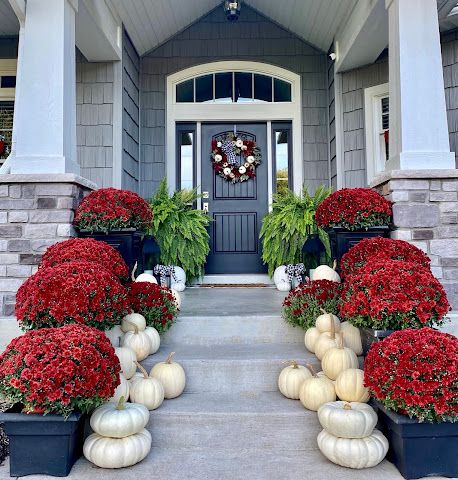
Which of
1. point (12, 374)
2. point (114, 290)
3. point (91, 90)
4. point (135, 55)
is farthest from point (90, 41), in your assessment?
point (12, 374)

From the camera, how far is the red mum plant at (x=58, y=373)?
1649mm

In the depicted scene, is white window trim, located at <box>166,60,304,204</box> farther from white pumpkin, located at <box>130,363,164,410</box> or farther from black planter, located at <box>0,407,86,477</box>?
black planter, located at <box>0,407,86,477</box>

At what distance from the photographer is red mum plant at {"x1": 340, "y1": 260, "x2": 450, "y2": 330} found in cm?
208

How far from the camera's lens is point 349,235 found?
3.20 metres

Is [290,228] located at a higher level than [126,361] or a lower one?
higher

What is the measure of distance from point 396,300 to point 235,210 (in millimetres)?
3323

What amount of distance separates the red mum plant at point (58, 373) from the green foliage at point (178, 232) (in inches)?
94.9

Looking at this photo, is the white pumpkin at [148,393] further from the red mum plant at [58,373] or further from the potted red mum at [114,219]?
the potted red mum at [114,219]

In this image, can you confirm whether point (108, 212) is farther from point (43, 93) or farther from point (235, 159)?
point (235, 159)

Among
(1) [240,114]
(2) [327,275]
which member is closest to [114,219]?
(2) [327,275]

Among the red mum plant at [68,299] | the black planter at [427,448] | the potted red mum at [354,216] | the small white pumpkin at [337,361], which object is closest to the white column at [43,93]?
the red mum plant at [68,299]

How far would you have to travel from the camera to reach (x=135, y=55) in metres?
5.14

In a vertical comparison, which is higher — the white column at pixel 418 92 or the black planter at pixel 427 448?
the white column at pixel 418 92

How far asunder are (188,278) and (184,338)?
6.16ft
